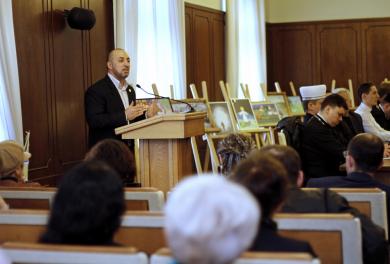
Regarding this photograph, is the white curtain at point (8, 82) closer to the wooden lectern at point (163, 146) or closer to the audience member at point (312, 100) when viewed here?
the wooden lectern at point (163, 146)

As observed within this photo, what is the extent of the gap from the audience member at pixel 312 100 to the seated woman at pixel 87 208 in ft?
16.3

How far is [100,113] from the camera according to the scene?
618cm

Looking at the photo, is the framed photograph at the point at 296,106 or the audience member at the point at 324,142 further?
the framed photograph at the point at 296,106

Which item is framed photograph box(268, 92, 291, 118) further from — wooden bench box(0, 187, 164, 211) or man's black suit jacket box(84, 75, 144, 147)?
wooden bench box(0, 187, 164, 211)

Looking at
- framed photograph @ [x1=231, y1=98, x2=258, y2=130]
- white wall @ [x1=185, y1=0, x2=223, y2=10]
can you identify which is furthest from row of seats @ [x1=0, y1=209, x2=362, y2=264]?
white wall @ [x1=185, y1=0, x2=223, y2=10]

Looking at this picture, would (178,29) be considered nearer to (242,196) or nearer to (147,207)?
(147,207)

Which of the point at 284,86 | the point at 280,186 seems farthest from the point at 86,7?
the point at 284,86

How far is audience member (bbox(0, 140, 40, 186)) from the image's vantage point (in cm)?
403

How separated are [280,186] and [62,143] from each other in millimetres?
5346

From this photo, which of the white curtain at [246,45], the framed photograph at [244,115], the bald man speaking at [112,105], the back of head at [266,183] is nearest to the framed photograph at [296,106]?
the white curtain at [246,45]

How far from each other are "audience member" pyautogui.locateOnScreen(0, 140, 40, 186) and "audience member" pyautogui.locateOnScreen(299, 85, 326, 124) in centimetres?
349

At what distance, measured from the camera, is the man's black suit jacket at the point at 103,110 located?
6051 mm

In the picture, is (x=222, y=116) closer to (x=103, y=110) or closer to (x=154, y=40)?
(x=154, y=40)

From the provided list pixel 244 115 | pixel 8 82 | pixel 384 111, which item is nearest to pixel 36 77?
pixel 8 82
